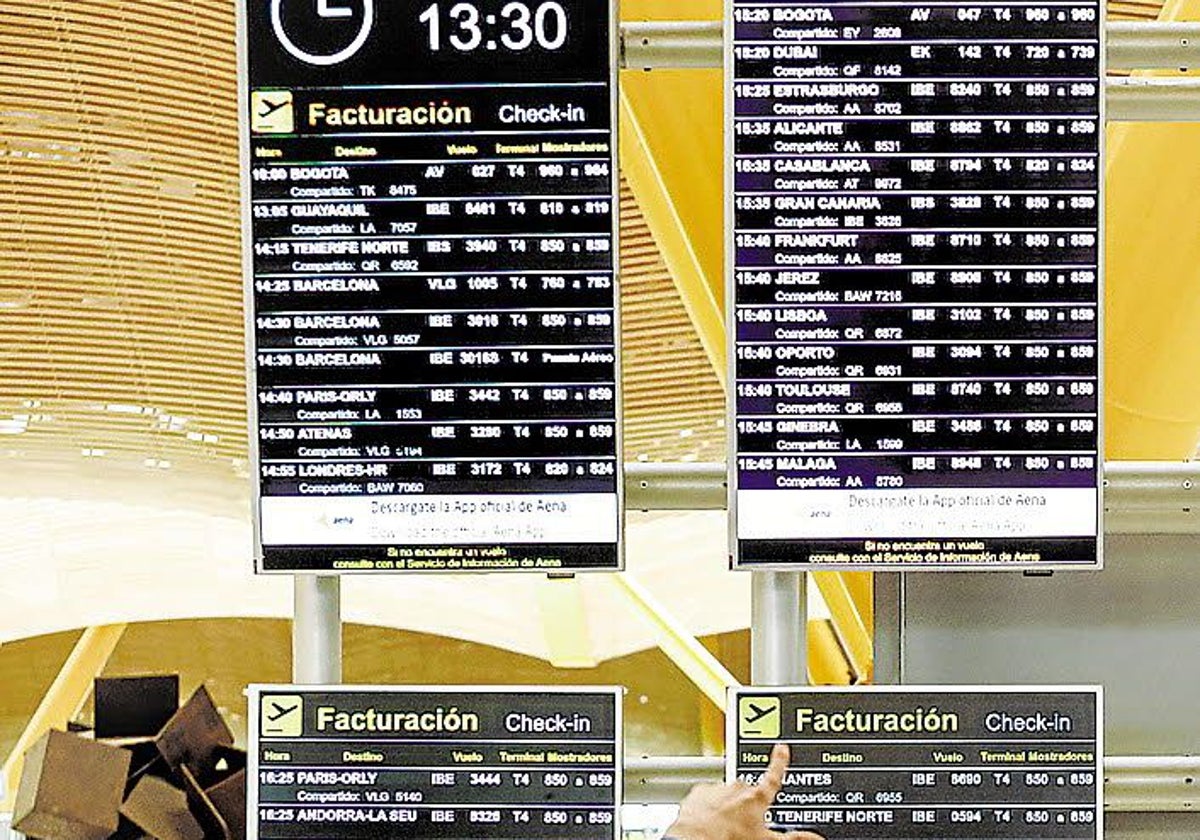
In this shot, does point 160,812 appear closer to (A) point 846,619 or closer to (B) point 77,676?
(B) point 77,676

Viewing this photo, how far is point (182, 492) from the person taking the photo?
379 cm

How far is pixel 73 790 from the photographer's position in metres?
3.06

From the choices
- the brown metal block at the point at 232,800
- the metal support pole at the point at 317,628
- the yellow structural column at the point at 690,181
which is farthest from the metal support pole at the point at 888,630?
the brown metal block at the point at 232,800

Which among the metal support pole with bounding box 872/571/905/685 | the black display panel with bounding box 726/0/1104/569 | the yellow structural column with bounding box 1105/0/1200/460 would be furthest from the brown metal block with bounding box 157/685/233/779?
the yellow structural column with bounding box 1105/0/1200/460

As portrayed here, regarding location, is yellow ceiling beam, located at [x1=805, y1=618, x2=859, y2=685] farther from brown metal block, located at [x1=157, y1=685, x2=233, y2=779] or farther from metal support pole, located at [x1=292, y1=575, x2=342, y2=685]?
brown metal block, located at [x1=157, y1=685, x2=233, y2=779]

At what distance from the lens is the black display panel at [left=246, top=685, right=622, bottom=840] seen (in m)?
3.15

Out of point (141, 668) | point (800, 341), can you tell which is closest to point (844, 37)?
point (800, 341)

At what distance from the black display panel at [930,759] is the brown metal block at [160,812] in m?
1.02

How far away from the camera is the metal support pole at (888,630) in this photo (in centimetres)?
335

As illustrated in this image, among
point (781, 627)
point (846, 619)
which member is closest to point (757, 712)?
point (781, 627)

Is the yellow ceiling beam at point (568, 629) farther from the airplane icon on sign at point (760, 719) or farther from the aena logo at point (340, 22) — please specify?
the aena logo at point (340, 22)

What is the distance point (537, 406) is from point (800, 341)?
19.0 inches

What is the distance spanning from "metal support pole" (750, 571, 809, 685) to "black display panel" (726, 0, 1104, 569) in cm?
26

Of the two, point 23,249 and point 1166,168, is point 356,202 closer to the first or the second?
point 23,249
